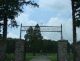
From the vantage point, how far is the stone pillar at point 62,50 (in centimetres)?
2259

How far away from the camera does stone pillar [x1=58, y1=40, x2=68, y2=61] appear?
22.6m

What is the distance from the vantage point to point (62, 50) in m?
22.6

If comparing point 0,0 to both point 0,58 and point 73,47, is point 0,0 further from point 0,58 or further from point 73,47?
point 73,47

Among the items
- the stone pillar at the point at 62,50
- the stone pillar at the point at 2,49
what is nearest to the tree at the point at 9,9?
the stone pillar at the point at 2,49

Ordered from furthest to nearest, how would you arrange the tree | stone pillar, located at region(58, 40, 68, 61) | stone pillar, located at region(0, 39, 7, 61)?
the tree → stone pillar, located at region(0, 39, 7, 61) → stone pillar, located at region(58, 40, 68, 61)

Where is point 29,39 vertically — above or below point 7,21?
below

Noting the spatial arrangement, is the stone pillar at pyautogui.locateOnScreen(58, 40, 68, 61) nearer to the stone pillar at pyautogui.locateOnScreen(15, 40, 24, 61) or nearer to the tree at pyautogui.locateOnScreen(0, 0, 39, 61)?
the stone pillar at pyautogui.locateOnScreen(15, 40, 24, 61)

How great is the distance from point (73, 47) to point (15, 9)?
9.17 meters

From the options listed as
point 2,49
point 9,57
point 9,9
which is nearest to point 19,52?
point 9,57

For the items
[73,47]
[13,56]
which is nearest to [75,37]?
[73,47]

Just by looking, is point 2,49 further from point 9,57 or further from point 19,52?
point 19,52

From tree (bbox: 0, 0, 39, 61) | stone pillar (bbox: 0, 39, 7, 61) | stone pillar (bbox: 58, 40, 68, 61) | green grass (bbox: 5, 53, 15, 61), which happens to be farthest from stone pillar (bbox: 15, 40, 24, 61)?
tree (bbox: 0, 0, 39, 61)

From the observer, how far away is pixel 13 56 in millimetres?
23156

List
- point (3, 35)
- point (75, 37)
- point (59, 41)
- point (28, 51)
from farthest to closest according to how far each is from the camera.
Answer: point (3, 35)
point (75, 37)
point (28, 51)
point (59, 41)
